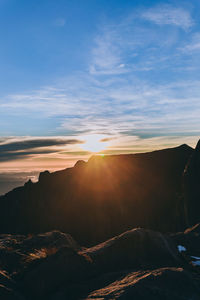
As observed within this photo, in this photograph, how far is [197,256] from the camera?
17.0m

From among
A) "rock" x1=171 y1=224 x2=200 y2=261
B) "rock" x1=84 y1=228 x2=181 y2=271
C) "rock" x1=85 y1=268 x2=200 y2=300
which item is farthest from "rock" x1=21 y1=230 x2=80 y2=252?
"rock" x1=171 y1=224 x2=200 y2=261

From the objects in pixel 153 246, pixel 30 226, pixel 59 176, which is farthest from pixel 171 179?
pixel 153 246

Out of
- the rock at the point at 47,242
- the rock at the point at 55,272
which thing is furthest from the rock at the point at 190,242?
the rock at the point at 47,242

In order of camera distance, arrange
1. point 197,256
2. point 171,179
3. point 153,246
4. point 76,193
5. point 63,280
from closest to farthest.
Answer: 1. point 63,280
2. point 153,246
3. point 197,256
4. point 171,179
5. point 76,193

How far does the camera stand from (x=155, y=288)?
33.8 ft

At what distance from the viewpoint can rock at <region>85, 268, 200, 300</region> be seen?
10031 millimetres

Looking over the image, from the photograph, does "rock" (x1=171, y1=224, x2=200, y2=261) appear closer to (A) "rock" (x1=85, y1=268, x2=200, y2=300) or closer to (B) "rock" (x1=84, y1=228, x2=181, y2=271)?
(B) "rock" (x1=84, y1=228, x2=181, y2=271)

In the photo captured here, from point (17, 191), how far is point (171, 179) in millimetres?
72637

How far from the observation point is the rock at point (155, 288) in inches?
395

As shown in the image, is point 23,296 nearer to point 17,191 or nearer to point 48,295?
point 48,295

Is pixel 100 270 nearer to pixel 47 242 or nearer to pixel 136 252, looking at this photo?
pixel 136 252

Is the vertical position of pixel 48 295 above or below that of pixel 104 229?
above

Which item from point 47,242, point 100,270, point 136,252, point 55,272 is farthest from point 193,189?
point 55,272

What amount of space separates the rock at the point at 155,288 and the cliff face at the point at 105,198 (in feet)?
244
